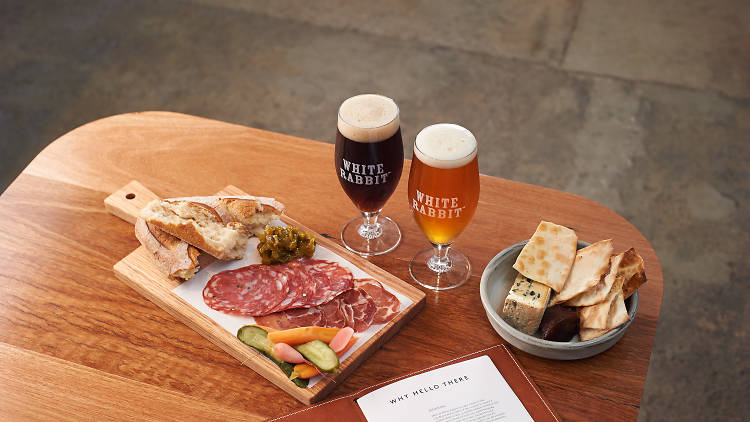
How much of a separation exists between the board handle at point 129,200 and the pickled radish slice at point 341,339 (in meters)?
0.50

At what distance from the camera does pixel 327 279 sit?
116cm

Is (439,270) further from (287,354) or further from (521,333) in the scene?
(287,354)

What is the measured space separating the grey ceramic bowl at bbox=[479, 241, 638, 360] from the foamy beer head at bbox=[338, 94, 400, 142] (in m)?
0.28

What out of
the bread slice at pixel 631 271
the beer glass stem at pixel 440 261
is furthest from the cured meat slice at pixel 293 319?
the bread slice at pixel 631 271

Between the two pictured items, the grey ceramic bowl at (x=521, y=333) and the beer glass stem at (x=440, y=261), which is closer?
the grey ceramic bowl at (x=521, y=333)

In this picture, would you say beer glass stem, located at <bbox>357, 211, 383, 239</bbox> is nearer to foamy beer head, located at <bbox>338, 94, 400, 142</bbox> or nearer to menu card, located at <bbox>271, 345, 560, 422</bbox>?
foamy beer head, located at <bbox>338, 94, 400, 142</bbox>

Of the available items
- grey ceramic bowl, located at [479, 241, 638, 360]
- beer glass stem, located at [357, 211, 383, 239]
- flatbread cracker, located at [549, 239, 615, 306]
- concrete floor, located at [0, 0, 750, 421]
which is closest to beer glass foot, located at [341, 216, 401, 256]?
beer glass stem, located at [357, 211, 383, 239]

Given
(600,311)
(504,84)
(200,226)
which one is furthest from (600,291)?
(504,84)

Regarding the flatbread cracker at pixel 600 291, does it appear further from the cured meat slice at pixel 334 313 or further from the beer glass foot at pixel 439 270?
the cured meat slice at pixel 334 313

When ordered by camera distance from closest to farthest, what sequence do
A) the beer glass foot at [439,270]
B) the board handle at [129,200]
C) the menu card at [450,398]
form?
1. the menu card at [450,398]
2. the beer glass foot at [439,270]
3. the board handle at [129,200]

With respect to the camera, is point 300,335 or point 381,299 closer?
point 300,335

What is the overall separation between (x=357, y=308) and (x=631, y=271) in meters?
0.44

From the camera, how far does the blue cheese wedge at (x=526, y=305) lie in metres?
1.05

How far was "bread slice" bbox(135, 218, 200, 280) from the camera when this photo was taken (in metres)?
1.15
